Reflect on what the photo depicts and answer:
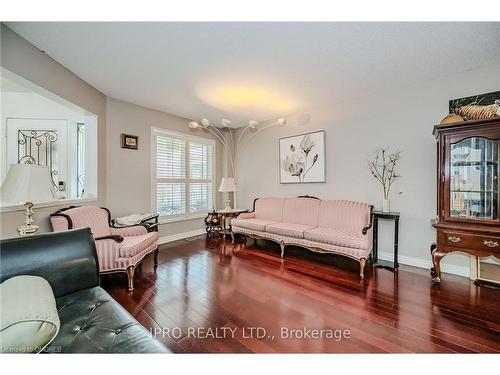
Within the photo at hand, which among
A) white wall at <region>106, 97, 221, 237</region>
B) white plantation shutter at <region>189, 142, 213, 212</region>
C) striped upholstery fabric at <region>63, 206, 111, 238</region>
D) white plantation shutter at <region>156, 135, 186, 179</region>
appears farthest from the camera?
white plantation shutter at <region>189, 142, 213, 212</region>

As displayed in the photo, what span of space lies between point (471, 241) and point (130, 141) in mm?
4673

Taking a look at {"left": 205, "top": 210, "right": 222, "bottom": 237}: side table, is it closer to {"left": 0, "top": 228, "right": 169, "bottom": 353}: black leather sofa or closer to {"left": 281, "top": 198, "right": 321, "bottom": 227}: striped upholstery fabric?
{"left": 281, "top": 198, "right": 321, "bottom": 227}: striped upholstery fabric

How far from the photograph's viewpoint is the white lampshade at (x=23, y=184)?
155 centimetres

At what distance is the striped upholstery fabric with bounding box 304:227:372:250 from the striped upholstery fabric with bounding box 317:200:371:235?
119mm

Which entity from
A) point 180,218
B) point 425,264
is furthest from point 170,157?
point 425,264

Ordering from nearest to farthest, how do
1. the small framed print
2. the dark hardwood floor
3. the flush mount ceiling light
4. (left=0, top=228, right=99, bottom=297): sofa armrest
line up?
1. (left=0, top=228, right=99, bottom=297): sofa armrest
2. the dark hardwood floor
3. the small framed print
4. the flush mount ceiling light

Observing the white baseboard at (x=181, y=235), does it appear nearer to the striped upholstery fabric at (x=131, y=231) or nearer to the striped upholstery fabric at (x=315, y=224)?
the striped upholstery fabric at (x=315, y=224)

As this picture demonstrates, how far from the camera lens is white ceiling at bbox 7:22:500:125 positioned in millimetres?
1883

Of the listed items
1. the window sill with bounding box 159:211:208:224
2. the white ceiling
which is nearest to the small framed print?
the white ceiling

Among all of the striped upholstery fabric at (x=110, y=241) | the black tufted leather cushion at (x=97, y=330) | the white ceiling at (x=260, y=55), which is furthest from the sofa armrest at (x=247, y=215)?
the black tufted leather cushion at (x=97, y=330)

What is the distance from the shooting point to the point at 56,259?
1438 millimetres

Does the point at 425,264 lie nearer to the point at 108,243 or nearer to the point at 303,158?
the point at 303,158

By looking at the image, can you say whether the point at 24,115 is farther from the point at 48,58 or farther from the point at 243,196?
the point at 243,196

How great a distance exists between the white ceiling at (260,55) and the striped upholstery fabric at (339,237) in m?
2.01
